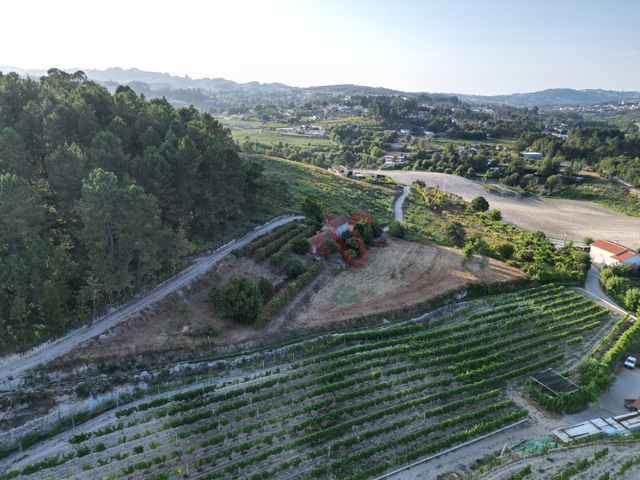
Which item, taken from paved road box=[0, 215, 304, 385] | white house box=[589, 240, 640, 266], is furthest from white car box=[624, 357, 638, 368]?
paved road box=[0, 215, 304, 385]

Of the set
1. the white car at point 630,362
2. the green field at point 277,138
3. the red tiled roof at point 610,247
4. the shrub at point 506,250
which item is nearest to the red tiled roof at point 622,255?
the red tiled roof at point 610,247

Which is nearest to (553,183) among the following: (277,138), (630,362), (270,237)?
(630,362)

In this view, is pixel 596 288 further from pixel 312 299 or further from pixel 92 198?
pixel 92 198

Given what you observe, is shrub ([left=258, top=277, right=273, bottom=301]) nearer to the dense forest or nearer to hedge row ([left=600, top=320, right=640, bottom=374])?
the dense forest

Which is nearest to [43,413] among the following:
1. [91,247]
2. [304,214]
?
[91,247]

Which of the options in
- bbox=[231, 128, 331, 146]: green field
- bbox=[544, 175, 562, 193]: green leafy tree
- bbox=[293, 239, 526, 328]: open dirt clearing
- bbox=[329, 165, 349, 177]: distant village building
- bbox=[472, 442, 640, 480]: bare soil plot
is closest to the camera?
bbox=[472, 442, 640, 480]: bare soil plot

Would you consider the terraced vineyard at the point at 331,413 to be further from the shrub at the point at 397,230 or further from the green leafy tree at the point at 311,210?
the green leafy tree at the point at 311,210
